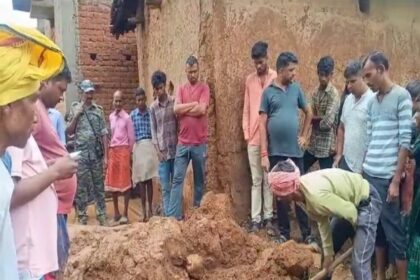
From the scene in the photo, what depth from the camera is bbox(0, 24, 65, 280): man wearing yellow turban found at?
5.25 ft

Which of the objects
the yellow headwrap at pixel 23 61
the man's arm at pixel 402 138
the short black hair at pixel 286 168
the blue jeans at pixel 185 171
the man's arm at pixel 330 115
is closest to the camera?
the yellow headwrap at pixel 23 61

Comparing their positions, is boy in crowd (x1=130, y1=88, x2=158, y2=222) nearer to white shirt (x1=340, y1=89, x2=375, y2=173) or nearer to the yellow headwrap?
white shirt (x1=340, y1=89, x2=375, y2=173)

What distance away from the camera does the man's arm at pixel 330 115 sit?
585 centimetres

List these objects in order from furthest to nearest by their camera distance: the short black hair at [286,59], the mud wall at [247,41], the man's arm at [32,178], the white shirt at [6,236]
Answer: the mud wall at [247,41] < the short black hair at [286,59] < the man's arm at [32,178] < the white shirt at [6,236]

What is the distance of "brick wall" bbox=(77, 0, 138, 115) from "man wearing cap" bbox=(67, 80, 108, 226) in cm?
364

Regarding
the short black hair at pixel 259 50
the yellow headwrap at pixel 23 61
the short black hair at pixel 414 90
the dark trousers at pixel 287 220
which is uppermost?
the short black hair at pixel 259 50

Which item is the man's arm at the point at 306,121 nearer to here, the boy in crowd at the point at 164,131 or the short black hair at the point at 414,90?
the short black hair at the point at 414,90

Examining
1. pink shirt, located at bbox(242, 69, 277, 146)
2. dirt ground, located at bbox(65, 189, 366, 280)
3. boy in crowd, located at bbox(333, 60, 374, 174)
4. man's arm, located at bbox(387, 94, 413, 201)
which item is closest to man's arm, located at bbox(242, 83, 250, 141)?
pink shirt, located at bbox(242, 69, 277, 146)

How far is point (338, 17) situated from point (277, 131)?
6.80 feet

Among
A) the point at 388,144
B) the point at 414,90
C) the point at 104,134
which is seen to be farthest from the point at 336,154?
the point at 104,134

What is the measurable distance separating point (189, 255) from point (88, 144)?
3.05m

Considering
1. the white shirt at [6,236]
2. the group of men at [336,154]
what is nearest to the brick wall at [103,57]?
the group of men at [336,154]

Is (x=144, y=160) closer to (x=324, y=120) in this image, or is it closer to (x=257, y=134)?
(x=257, y=134)

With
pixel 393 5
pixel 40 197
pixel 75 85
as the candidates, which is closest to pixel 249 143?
pixel 393 5
